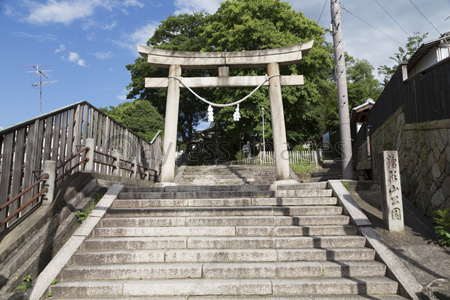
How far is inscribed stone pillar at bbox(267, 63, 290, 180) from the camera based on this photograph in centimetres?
788

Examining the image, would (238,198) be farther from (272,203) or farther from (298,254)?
(298,254)

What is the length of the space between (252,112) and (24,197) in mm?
16087

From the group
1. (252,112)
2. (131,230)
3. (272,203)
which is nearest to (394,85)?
(272,203)

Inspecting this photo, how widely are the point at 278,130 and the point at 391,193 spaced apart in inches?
151

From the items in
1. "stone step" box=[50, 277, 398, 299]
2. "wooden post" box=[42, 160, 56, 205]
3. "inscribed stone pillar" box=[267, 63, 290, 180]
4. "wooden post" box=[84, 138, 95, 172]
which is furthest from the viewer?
"inscribed stone pillar" box=[267, 63, 290, 180]

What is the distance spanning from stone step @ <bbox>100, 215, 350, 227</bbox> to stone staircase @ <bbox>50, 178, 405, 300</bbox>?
0.02 meters

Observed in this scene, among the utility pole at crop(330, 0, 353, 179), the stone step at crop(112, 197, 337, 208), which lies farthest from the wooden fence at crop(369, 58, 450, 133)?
the stone step at crop(112, 197, 337, 208)

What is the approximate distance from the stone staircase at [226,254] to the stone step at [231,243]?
16 mm

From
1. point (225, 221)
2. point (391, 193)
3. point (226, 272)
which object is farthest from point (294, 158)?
point (226, 272)

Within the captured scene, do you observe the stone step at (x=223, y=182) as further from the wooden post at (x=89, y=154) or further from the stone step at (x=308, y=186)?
the wooden post at (x=89, y=154)

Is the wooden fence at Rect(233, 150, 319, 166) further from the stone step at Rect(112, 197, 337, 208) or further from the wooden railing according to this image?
the stone step at Rect(112, 197, 337, 208)

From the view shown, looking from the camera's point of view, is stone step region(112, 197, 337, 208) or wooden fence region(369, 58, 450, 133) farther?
stone step region(112, 197, 337, 208)

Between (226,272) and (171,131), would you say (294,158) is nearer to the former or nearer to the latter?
(171,131)

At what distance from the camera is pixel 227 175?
1315 centimetres
